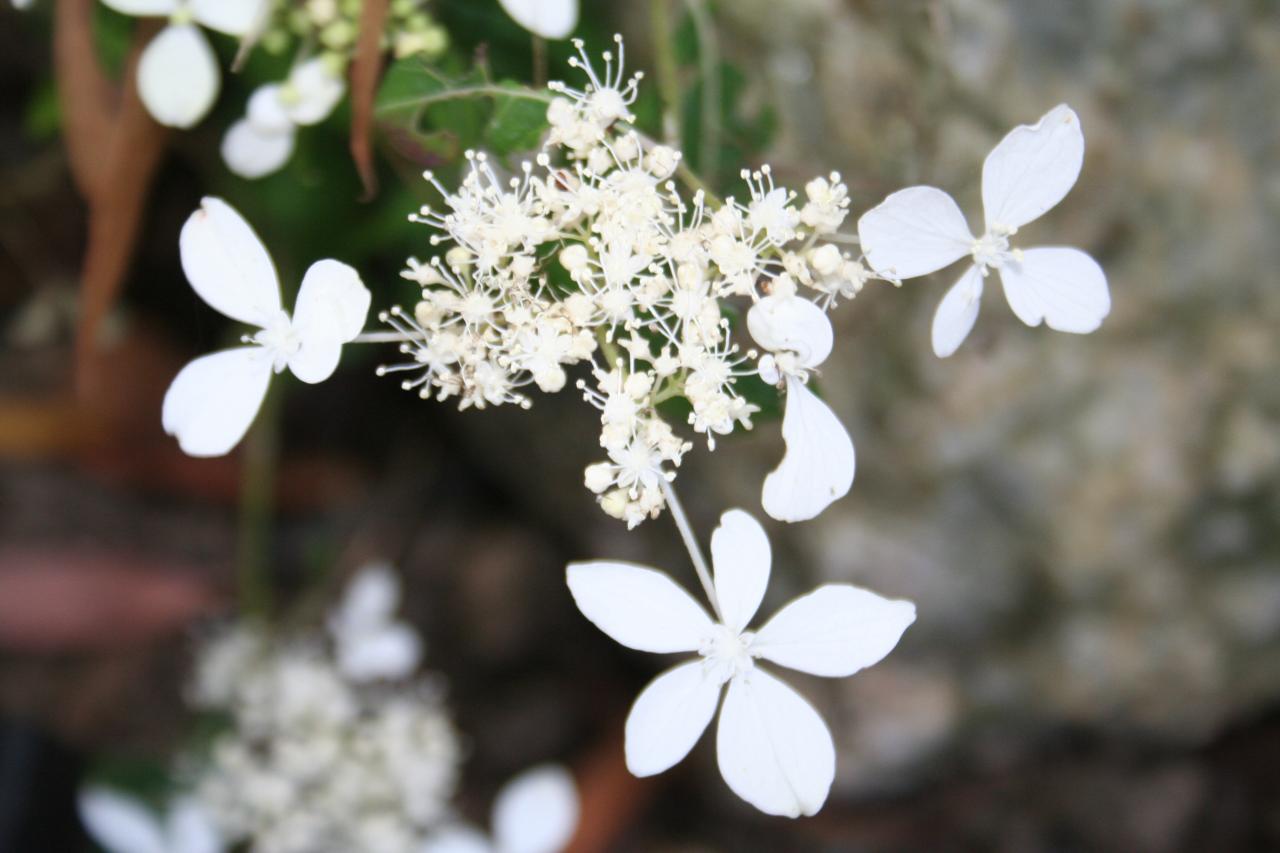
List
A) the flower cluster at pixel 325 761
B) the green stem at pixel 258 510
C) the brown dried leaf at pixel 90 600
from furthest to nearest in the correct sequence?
the brown dried leaf at pixel 90 600 < the green stem at pixel 258 510 < the flower cluster at pixel 325 761

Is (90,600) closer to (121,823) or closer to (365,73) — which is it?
(121,823)

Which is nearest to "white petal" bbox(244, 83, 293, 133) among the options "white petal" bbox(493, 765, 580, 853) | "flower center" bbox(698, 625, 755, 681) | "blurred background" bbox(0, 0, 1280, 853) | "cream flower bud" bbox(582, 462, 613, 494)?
"blurred background" bbox(0, 0, 1280, 853)

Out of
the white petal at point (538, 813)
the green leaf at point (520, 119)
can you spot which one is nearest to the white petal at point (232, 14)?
the green leaf at point (520, 119)

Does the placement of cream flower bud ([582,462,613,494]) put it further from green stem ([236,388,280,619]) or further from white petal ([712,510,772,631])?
green stem ([236,388,280,619])

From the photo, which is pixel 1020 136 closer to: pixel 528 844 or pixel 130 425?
pixel 528 844

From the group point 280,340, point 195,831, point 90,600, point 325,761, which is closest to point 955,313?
point 280,340

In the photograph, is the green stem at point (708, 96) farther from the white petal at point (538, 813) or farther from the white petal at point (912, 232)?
the white petal at point (538, 813)
